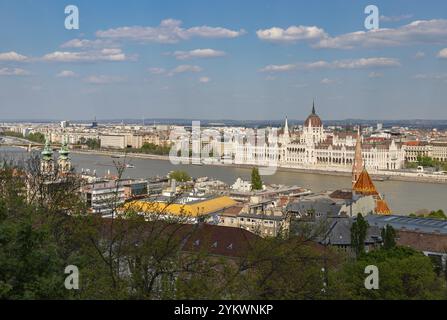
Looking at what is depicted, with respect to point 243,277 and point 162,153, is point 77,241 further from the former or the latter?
point 162,153

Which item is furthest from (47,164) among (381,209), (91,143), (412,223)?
(91,143)

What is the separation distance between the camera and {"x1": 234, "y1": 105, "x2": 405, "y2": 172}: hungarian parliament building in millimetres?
23250

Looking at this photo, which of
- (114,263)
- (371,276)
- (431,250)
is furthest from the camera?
(431,250)

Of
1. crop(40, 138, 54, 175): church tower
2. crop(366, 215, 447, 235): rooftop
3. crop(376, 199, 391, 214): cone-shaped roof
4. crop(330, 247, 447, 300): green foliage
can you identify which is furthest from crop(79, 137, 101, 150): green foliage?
crop(330, 247, 447, 300): green foliage

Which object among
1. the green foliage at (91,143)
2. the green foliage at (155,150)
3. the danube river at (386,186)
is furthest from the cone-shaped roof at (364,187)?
the green foliage at (91,143)

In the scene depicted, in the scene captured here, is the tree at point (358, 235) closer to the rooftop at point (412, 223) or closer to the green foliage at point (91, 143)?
the rooftop at point (412, 223)

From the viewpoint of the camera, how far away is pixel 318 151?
24.8m

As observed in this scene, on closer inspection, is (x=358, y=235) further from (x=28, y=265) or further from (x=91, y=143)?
(x=91, y=143)

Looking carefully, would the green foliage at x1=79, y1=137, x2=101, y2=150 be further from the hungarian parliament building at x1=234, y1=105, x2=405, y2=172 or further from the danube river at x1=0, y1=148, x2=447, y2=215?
the hungarian parliament building at x1=234, y1=105, x2=405, y2=172

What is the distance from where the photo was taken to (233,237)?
510cm

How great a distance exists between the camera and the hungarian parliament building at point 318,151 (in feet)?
76.3

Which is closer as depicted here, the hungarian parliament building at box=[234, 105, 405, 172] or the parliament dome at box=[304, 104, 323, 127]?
the hungarian parliament building at box=[234, 105, 405, 172]

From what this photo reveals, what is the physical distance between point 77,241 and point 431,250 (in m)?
4.60
